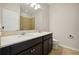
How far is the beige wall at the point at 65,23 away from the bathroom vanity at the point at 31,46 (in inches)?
5.7

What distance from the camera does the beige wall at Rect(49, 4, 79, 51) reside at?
1805mm

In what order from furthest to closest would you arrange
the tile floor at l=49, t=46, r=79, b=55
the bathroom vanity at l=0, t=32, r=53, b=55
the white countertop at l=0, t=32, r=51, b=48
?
the tile floor at l=49, t=46, r=79, b=55
the white countertop at l=0, t=32, r=51, b=48
the bathroom vanity at l=0, t=32, r=53, b=55

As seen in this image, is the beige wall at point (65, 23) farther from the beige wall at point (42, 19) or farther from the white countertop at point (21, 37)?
the white countertop at point (21, 37)

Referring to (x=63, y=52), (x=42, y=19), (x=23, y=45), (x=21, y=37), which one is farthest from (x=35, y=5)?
(x=63, y=52)

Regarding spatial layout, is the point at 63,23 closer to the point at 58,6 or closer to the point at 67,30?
the point at 67,30

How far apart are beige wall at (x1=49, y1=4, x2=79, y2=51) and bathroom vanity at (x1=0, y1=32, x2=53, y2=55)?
0.48ft

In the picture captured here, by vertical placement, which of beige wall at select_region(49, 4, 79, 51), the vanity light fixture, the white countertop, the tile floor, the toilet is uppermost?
the vanity light fixture

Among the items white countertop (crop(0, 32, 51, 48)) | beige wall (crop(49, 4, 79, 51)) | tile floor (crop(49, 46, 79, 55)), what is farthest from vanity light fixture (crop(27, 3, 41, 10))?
tile floor (crop(49, 46, 79, 55))

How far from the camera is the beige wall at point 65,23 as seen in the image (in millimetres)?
1805

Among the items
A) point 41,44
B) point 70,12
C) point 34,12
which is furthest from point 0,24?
point 70,12

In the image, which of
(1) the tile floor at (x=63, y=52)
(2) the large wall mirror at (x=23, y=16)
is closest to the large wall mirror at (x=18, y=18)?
(2) the large wall mirror at (x=23, y=16)

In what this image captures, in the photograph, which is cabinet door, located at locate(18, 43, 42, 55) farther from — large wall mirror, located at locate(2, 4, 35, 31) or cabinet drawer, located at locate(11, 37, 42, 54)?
large wall mirror, located at locate(2, 4, 35, 31)

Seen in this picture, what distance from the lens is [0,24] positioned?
1.68 metres
